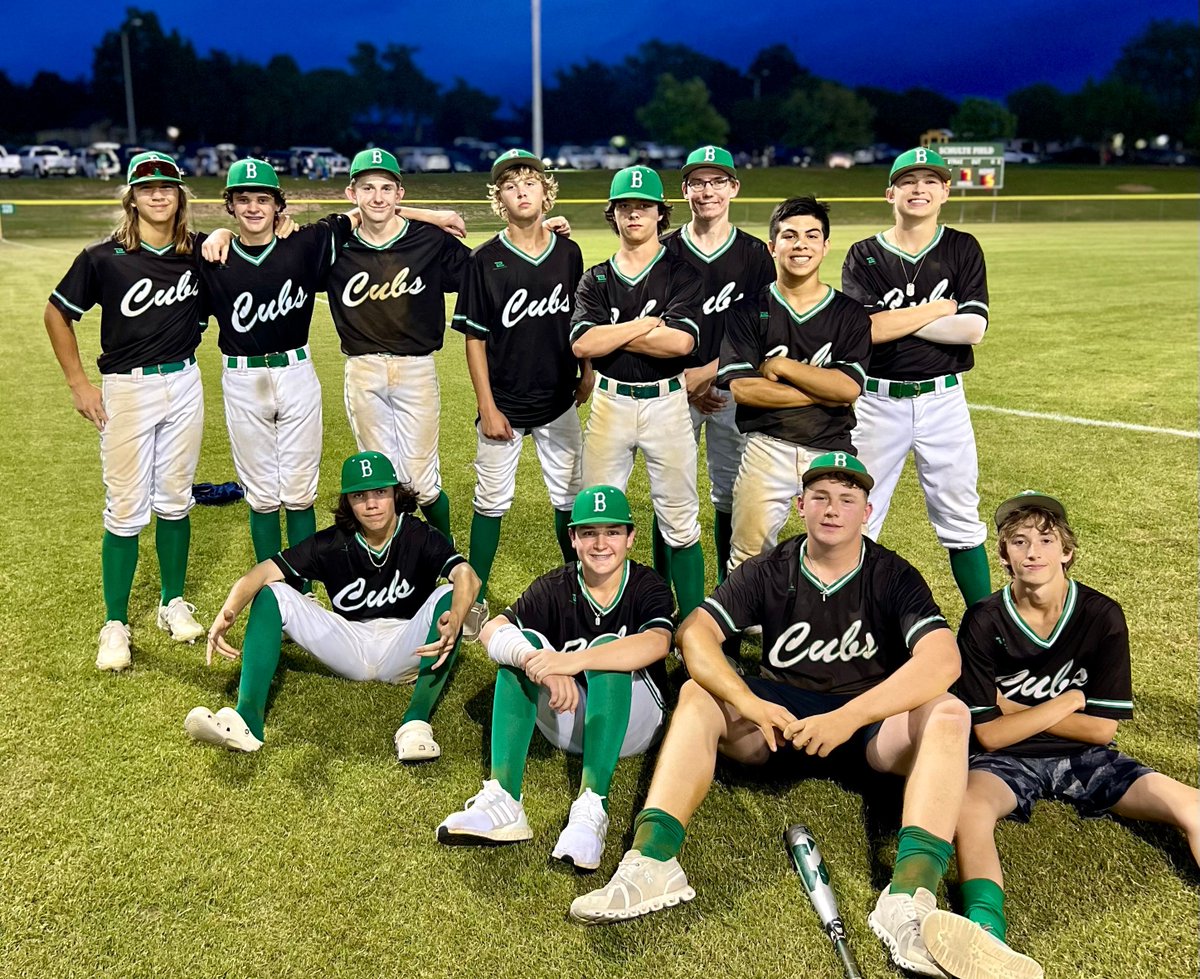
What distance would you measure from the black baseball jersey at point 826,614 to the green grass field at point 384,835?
0.49m

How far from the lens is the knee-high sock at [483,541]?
5.38 m

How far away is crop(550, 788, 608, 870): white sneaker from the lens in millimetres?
3215

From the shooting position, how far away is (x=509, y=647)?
3611 mm

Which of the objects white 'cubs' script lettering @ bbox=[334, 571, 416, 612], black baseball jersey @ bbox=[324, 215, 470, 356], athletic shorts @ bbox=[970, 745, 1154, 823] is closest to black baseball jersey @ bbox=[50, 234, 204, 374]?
black baseball jersey @ bbox=[324, 215, 470, 356]

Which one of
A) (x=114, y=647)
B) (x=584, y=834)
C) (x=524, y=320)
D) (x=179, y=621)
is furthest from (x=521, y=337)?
(x=584, y=834)

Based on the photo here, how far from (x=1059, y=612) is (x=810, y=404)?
4.38 feet

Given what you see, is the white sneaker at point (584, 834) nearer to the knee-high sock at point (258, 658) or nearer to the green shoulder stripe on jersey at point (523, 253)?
the knee-high sock at point (258, 658)

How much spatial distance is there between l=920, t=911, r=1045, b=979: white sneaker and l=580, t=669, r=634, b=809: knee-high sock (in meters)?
1.13

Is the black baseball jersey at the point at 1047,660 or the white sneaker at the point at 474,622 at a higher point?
the black baseball jersey at the point at 1047,660

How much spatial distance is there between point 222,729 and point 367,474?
44.2 inches

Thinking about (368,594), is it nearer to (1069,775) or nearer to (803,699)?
(803,699)

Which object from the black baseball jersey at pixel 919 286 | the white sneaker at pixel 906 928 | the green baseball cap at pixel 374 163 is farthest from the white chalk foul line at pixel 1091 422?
the white sneaker at pixel 906 928

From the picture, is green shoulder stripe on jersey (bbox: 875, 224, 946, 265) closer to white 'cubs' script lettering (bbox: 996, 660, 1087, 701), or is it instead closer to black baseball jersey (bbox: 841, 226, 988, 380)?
black baseball jersey (bbox: 841, 226, 988, 380)

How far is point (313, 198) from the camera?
951cm
